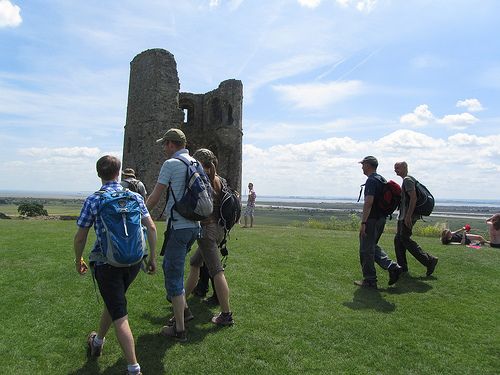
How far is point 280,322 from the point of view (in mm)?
5586

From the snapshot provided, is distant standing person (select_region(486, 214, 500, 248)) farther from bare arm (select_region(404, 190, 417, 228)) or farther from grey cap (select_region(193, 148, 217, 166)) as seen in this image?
grey cap (select_region(193, 148, 217, 166))

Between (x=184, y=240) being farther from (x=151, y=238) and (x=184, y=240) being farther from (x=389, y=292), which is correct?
(x=389, y=292)

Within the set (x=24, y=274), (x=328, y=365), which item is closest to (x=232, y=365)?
(x=328, y=365)

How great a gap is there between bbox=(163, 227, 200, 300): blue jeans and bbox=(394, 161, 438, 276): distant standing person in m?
4.77

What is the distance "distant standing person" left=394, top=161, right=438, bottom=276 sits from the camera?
7832 millimetres

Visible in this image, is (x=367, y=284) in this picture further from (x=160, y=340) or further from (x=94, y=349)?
(x=94, y=349)

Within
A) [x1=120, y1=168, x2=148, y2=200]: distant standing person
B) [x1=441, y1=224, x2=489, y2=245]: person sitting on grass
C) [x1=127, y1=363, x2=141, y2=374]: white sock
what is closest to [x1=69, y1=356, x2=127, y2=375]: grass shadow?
[x1=127, y1=363, x2=141, y2=374]: white sock

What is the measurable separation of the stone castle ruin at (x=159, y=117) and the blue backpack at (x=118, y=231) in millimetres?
20381

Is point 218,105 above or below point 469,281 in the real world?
above

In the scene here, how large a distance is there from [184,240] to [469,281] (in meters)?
5.99

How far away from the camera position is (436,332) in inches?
216

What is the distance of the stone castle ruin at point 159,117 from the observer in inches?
953

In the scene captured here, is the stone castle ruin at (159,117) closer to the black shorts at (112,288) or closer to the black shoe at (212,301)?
the black shoe at (212,301)

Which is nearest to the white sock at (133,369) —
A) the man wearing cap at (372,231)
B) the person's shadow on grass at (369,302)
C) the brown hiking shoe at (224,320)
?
the brown hiking shoe at (224,320)
